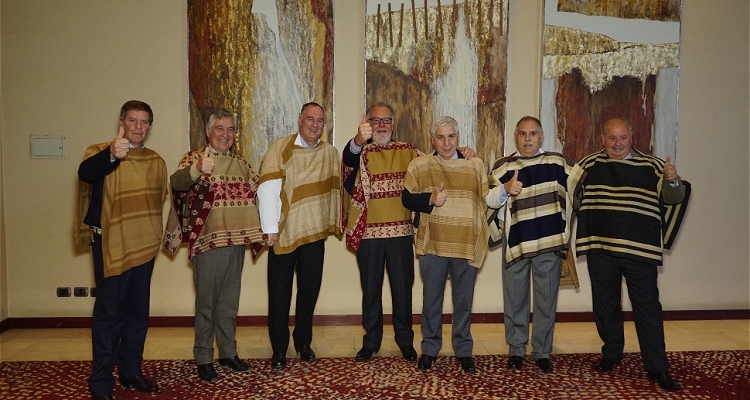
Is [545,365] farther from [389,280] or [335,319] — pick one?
[335,319]

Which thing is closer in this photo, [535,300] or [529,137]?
[529,137]

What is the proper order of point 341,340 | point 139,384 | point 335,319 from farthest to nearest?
point 335,319, point 341,340, point 139,384

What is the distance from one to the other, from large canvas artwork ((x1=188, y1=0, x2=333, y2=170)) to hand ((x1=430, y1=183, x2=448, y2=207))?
67.8 inches

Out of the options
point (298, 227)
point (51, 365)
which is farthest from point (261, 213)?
point (51, 365)

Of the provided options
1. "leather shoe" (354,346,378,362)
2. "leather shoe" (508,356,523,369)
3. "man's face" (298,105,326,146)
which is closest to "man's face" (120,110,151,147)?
"man's face" (298,105,326,146)

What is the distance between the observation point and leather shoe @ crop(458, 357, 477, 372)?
3.52 m

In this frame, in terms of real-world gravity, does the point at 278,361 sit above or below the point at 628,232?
below

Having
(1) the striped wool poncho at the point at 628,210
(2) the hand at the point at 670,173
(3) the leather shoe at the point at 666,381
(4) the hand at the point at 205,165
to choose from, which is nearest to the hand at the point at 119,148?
(4) the hand at the point at 205,165

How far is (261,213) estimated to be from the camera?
11.6 feet

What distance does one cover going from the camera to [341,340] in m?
4.31

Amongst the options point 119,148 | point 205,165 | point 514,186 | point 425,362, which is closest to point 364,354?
point 425,362

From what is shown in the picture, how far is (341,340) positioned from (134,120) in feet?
7.30

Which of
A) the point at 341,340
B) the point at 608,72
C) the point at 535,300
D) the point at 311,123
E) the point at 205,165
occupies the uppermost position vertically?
the point at 608,72

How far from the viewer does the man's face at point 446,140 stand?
3465 mm
